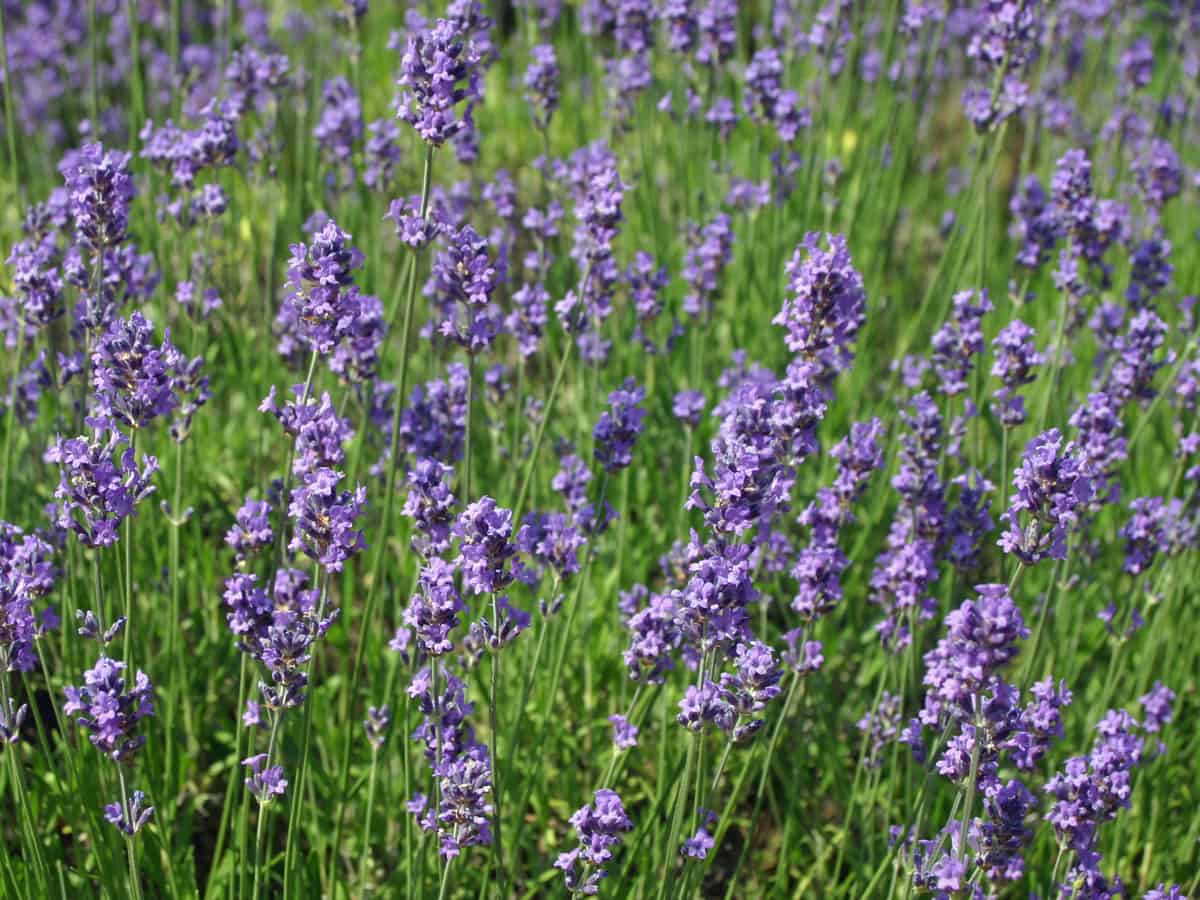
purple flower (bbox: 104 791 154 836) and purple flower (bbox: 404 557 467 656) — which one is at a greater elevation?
purple flower (bbox: 404 557 467 656)

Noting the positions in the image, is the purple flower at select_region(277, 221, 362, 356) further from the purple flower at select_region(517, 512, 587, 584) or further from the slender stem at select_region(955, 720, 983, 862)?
the slender stem at select_region(955, 720, 983, 862)

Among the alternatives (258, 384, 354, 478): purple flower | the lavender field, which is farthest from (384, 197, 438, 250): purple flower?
(258, 384, 354, 478): purple flower

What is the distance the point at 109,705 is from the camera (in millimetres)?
2221

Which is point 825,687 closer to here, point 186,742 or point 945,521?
point 945,521

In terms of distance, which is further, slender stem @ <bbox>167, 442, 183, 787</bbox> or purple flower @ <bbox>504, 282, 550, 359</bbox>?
purple flower @ <bbox>504, 282, 550, 359</bbox>

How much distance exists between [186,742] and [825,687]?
1.77 m

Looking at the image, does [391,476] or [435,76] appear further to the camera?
[391,476]

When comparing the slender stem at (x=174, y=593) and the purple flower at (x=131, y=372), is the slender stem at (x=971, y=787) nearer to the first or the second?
the purple flower at (x=131, y=372)

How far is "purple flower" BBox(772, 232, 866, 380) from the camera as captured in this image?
107 inches

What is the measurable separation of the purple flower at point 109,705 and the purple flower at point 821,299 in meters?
1.45

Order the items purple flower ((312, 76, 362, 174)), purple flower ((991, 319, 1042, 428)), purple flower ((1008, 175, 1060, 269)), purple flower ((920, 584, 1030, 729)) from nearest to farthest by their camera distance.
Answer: purple flower ((920, 584, 1030, 729))
purple flower ((991, 319, 1042, 428))
purple flower ((1008, 175, 1060, 269))
purple flower ((312, 76, 362, 174))

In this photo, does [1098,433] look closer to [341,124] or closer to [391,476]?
[391,476]

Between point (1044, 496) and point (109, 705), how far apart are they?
1695 millimetres

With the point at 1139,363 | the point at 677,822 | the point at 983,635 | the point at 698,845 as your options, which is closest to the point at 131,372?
the point at 677,822
